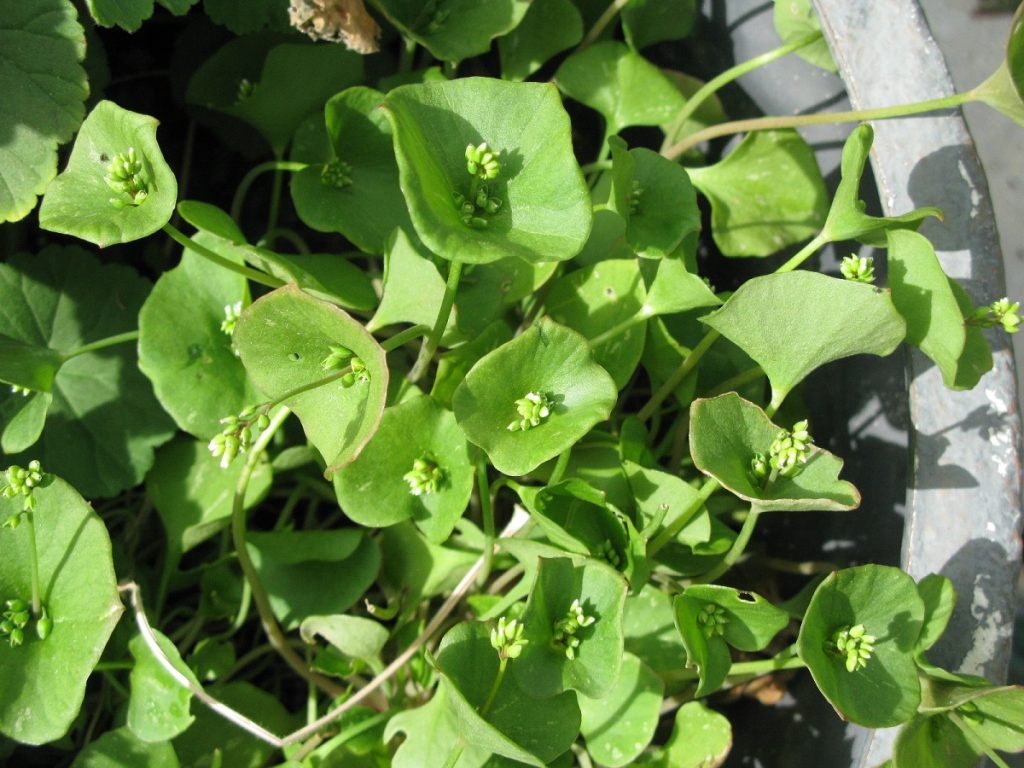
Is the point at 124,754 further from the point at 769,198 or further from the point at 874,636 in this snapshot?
the point at 769,198

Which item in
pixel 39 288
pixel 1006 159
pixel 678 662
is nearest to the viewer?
pixel 678 662

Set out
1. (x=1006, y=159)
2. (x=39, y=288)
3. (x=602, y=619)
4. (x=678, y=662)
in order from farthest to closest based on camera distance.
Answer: (x=1006, y=159) < (x=39, y=288) < (x=678, y=662) < (x=602, y=619)

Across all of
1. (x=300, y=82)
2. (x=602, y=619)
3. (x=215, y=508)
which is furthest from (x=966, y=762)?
(x=300, y=82)

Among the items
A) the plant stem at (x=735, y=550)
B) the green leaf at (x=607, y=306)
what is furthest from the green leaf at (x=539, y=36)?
the plant stem at (x=735, y=550)

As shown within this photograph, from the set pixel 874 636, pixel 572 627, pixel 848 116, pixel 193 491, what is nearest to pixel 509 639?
pixel 572 627

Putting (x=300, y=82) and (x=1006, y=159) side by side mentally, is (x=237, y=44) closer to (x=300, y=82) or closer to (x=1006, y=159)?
(x=300, y=82)

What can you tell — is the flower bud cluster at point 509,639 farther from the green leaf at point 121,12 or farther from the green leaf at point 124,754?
the green leaf at point 121,12
